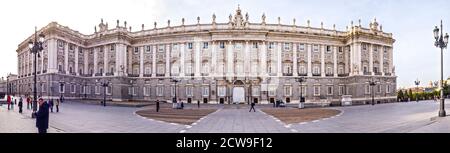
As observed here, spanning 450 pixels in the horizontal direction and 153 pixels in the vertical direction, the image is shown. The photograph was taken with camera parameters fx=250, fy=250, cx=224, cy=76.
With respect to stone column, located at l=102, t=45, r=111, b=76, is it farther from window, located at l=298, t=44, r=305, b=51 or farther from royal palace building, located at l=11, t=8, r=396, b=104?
window, located at l=298, t=44, r=305, b=51

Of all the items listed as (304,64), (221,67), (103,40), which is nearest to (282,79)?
(304,64)

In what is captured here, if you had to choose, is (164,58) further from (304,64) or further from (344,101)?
(344,101)

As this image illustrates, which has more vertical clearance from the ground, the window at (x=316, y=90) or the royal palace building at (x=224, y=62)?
the royal palace building at (x=224, y=62)

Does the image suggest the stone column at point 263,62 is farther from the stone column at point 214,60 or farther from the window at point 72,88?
the window at point 72,88

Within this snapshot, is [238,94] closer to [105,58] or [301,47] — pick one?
[301,47]

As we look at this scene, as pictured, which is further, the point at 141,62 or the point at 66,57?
the point at 141,62

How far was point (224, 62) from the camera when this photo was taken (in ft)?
109

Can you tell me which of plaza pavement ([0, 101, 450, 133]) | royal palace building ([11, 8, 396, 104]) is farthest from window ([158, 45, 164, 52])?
plaza pavement ([0, 101, 450, 133])

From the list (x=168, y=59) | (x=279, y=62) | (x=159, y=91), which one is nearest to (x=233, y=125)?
(x=279, y=62)

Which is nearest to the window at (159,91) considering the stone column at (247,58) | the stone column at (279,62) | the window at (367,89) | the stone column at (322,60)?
the stone column at (247,58)

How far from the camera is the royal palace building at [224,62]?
3291cm

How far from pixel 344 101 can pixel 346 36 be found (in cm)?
1464

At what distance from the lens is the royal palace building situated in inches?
1296
